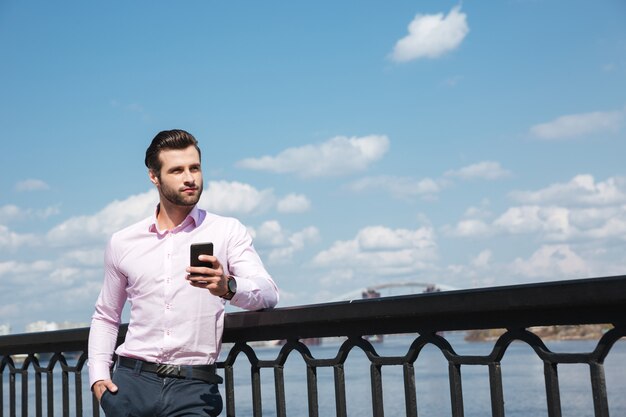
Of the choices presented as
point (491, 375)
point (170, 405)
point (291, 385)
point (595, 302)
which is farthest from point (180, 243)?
point (291, 385)

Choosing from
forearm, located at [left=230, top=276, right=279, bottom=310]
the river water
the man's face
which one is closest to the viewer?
forearm, located at [left=230, top=276, right=279, bottom=310]

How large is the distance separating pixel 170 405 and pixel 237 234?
696mm

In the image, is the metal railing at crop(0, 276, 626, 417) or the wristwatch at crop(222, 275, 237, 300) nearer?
the metal railing at crop(0, 276, 626, 417)

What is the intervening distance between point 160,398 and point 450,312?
1.19 meters

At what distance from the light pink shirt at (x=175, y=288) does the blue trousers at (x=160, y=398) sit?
0.08 meters

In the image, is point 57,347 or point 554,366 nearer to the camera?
point 554,366

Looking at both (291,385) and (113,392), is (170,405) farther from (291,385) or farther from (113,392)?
(291,385)

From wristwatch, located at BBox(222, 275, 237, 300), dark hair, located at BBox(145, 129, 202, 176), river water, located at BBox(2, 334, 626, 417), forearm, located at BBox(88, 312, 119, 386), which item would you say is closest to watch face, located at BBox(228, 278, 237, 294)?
wristwatch, located at BBox(222, 275, 237, 300)

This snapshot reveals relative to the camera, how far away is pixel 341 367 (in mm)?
2955

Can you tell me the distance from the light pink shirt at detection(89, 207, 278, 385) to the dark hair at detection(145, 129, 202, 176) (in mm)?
243

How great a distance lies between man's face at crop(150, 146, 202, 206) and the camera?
3066 mm

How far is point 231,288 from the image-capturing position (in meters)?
2.86

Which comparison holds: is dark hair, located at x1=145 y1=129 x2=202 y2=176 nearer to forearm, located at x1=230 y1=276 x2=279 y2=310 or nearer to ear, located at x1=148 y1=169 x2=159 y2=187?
ear, located at x1=148 y1=169 x2=159 y2=187

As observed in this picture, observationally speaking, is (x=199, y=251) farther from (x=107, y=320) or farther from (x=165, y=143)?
(x=107, y=320)
